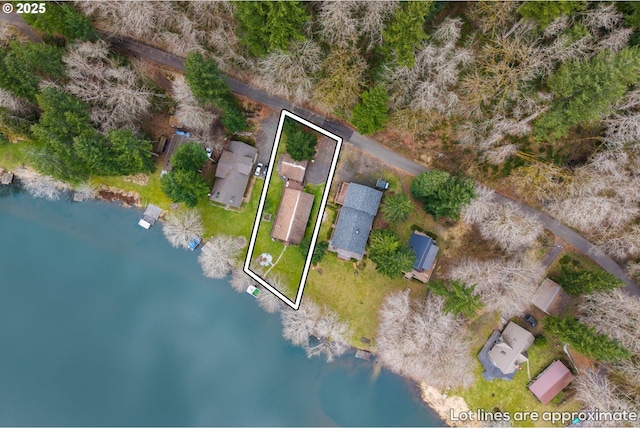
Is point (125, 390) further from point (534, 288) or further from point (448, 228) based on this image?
point (534, 288)

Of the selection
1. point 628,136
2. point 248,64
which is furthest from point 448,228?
point 248,64

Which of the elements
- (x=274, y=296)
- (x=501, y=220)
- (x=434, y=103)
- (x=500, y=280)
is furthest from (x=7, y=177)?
→ (x=500, y=280)

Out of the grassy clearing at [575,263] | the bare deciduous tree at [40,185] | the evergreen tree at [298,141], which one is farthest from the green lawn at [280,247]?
the grassy clearing at [575,263]

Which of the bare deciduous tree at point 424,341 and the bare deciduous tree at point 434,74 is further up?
the bare deciduous tree at point 434,74

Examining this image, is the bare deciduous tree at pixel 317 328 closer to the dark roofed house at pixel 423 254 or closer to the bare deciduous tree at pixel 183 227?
the dark roofed house at pixel 423 254

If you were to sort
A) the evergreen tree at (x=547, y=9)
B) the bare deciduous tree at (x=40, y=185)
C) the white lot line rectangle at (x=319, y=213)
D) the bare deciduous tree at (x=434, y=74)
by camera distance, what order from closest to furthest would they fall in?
1. the white lot line rectangle at (x=319, y=213)
2. the evergreen tree at (x=547, y=9)
3. the bare deciduous tree at (x=434, y=74)
4. the bare deciduous tree at (x=40, y=185)

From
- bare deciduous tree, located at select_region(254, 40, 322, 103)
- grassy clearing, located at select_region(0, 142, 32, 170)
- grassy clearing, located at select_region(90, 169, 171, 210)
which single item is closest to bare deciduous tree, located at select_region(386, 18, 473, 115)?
bare deciduous tree, located at select_region(254, 40, 322, 103)

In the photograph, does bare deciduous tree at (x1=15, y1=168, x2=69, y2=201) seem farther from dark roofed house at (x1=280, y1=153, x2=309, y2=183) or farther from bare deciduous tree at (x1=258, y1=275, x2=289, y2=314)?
bare deciduous tree at (x1=258, y1=275, x2=289, y2=314)
